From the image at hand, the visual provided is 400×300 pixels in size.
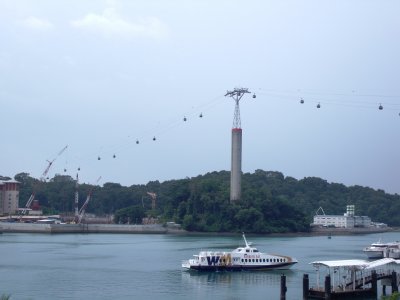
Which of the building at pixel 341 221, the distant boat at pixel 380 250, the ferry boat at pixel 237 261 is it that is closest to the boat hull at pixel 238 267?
the ferry boat at pixel 237 261

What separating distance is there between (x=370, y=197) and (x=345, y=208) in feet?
38.8

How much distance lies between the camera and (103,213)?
134875 mm

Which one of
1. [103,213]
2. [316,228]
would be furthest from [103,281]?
[103,213]

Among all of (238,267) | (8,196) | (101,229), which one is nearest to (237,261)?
(238,267)

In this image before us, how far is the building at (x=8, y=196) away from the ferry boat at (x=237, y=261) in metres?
82.1

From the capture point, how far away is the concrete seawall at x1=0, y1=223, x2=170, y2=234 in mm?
94562

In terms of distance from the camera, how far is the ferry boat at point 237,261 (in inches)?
1651

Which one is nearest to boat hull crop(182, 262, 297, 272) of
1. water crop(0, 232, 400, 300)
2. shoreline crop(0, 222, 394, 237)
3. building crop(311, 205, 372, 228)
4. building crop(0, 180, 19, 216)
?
water crop(0, 232, 400, 300)

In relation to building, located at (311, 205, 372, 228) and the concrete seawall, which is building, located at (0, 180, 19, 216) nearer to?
the concrete seawall

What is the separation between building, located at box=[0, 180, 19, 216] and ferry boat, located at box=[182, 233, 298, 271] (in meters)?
82.1

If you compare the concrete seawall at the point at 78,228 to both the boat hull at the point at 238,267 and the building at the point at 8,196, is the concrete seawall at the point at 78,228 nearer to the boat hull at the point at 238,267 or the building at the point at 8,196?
the building at the point at 8,196

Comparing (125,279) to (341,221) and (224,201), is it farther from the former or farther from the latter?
(341,221)

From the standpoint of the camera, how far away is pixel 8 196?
119062 millimetres

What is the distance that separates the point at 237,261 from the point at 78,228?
59.2 meters
